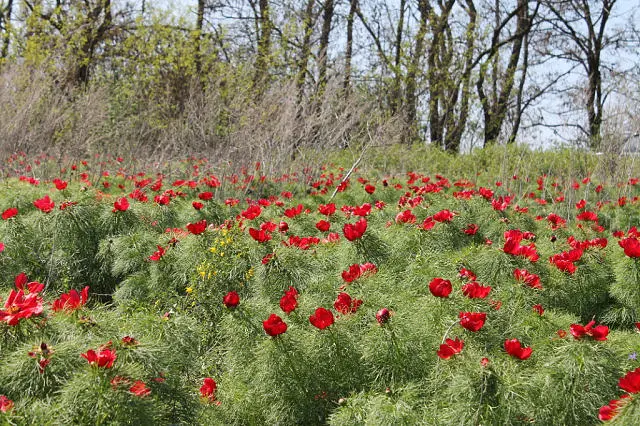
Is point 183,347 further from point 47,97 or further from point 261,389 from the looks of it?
point 47,97

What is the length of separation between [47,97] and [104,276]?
766cm

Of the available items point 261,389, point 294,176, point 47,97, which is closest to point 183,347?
point 261,389

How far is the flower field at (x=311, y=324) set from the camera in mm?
1930

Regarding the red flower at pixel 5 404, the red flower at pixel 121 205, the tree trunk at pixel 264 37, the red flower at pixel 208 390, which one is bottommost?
the red flower at pixel 208 390

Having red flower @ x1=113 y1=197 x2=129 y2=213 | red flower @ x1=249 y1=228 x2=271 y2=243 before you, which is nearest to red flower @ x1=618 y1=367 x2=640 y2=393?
red flower @ x1=249 y1=228 x2=271 y2=243

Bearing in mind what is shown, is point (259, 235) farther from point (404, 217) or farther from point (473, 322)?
point (473, 322)

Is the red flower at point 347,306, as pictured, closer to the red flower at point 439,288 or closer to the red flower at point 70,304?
the red flower at point 439,288

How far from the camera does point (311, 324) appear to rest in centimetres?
249

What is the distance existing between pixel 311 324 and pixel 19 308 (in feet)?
3.77

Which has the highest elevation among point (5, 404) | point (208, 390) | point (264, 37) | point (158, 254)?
point (264, 37)

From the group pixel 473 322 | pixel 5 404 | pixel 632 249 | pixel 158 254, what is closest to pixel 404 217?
pixel 632 249

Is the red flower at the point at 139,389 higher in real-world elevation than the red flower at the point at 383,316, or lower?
lower

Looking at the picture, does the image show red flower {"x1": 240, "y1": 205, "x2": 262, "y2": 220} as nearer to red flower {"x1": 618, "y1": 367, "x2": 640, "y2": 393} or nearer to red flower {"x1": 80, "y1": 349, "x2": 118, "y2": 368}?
red flower {"x1": 80, "y1": 349, "x2": 118, "y2": 368}

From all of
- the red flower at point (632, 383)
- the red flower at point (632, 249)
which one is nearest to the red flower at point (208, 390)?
the red flower at point (632, 383)
